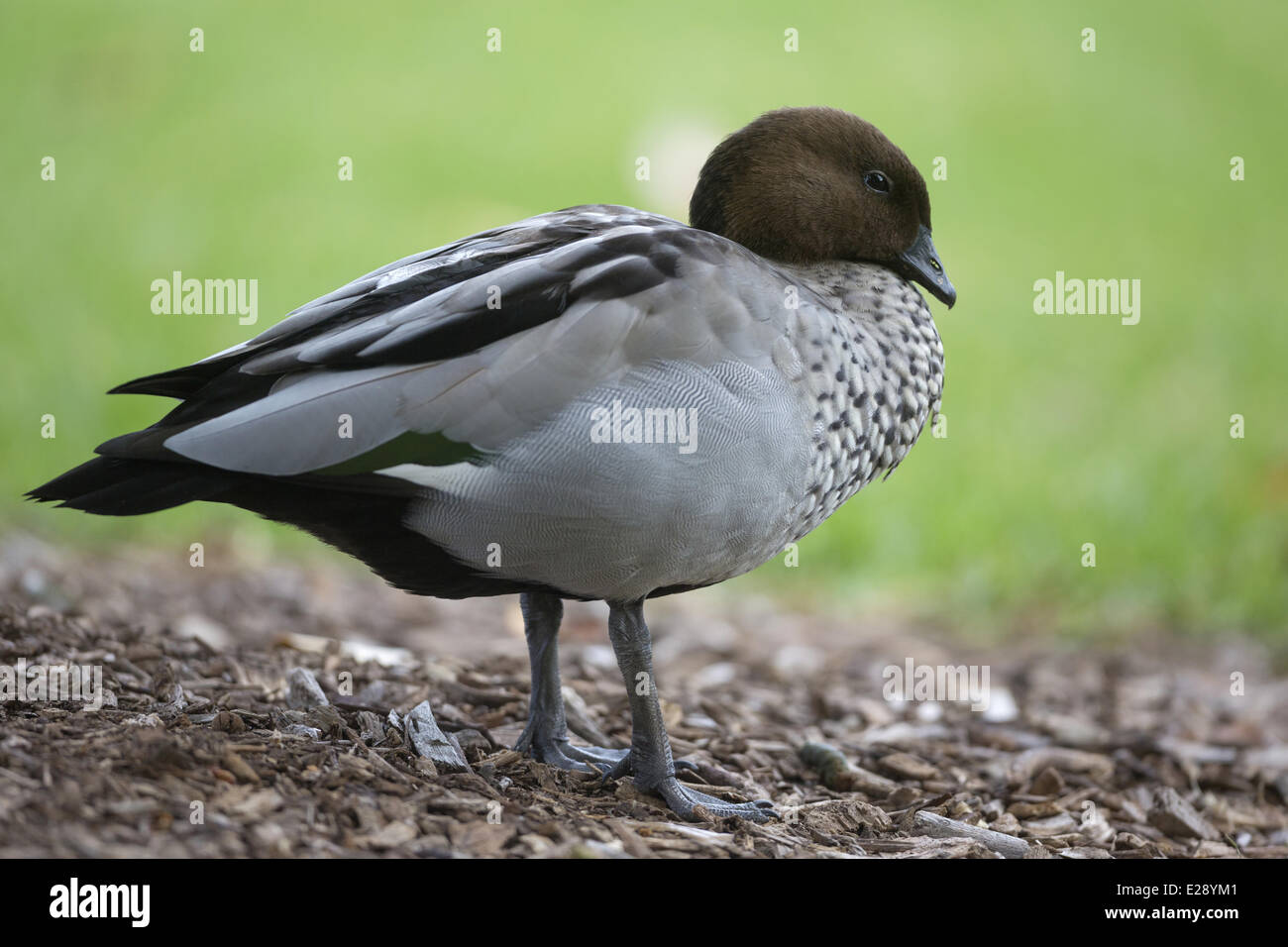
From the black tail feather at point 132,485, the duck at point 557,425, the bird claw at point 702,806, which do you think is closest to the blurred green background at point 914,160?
the bird claw at point 702,806

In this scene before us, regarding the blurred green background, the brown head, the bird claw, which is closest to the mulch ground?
the bird claw

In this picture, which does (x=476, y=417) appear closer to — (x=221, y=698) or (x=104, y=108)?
(x=221, y=698)

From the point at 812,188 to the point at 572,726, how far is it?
6.01 feet

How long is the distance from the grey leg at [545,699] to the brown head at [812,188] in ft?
4.05

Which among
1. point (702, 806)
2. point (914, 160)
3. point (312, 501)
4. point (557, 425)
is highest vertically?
point (914, 160)

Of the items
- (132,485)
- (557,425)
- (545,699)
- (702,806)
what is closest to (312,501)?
(132,485)

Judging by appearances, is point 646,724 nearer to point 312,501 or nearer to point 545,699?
point 545,699

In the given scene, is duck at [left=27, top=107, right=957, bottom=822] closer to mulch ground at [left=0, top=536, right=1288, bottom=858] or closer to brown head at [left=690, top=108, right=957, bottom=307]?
brown head at [left=690, top=108, right=957, bottom=307]

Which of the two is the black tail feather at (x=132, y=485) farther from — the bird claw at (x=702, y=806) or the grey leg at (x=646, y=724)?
the bird claw at (x=702, y=806)

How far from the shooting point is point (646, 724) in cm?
337

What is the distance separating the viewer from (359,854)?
103 inches

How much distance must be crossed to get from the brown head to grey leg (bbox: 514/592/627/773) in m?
1.24

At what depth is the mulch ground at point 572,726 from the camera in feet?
9.02

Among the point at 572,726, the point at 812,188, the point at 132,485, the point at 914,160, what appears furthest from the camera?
the point at 914,160
